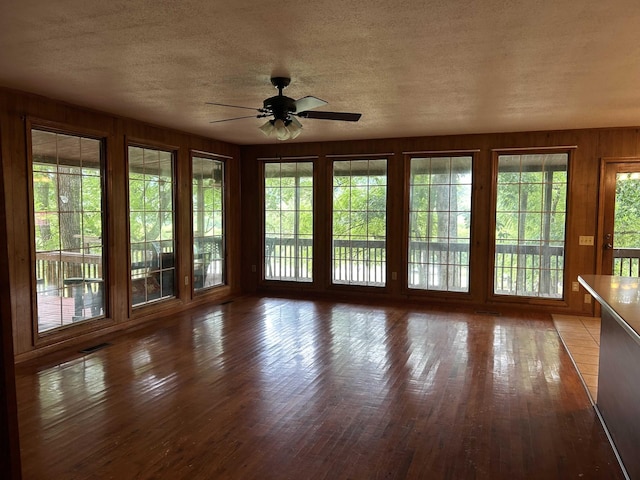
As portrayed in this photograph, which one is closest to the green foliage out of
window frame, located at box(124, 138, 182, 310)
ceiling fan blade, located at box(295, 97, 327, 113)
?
ceiling fan blade, located at box(295, 97, 327, 113)

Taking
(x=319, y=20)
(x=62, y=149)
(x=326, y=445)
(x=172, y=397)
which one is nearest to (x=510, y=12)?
(x=319, y=20)

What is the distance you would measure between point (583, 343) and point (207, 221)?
5.16 m

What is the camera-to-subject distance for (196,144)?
6508 mm

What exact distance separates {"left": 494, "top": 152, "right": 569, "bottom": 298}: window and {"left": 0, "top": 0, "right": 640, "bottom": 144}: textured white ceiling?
1302 millimetres

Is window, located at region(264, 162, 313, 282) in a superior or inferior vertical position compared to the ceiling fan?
inferior

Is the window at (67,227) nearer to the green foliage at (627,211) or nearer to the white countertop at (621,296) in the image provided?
the white countertop at (621,296)

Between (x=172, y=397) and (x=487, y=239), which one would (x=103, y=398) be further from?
(x=487, y=239)

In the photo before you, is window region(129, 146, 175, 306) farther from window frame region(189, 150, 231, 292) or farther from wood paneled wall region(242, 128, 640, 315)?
wood paneled wall region(242, 128, 640, 315)

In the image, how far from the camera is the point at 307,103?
11.7 ft

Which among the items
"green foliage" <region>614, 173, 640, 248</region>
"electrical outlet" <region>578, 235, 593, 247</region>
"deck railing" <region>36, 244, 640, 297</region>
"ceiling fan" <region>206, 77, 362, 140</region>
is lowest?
"deck railing" <region>36, 244, 640, 297</region>

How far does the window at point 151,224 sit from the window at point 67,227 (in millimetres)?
516

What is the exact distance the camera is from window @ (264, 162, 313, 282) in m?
7.43

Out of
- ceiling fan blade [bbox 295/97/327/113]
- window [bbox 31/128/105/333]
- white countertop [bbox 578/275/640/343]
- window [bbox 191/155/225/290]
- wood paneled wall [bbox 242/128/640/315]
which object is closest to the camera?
white countertop [bbox 578/275/640/343]

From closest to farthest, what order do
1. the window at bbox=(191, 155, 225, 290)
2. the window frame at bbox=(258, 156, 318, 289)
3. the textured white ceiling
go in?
the textured white ceiling
the window at bbox=(191, 155, 225, 290)
the window frame at bbox=(258, 156, 318, 289)
